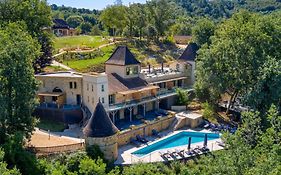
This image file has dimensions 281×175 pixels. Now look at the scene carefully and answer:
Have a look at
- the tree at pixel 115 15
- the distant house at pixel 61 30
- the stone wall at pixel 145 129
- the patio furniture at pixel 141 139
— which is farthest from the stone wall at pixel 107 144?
the distant house at pixel 61 30

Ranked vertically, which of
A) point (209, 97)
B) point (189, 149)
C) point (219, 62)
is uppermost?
point (219, 62)

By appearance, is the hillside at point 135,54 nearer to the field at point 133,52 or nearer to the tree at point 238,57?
the field at point 133,52

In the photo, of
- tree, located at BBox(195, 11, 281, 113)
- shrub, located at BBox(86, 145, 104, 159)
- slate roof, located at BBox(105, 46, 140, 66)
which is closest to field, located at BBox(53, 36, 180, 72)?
slate roof, located at BBox(105, 46, 140, 66)

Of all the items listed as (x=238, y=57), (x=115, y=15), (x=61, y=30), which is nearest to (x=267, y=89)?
(x=238, y=57)

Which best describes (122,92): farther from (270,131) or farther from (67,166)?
(270,131)

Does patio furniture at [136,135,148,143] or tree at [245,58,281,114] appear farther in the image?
patio furniture at [136,135,148,143]

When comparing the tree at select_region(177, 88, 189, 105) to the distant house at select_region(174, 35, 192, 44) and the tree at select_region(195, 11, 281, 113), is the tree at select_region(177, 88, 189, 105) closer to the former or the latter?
the tree at select_region(195, 11, 281, 113)

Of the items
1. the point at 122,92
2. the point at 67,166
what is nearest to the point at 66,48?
the point at 122,92
